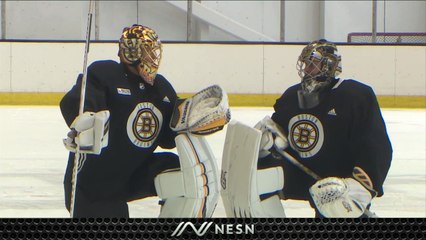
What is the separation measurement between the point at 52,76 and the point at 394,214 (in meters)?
6.87

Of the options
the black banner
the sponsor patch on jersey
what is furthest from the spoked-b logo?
the sponsor patch on jersey

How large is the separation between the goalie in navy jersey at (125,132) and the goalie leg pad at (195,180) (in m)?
0.04

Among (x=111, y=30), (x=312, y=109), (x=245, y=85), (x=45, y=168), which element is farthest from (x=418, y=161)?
(x=111, y=30)

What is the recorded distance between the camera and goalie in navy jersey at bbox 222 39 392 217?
76.7 inches

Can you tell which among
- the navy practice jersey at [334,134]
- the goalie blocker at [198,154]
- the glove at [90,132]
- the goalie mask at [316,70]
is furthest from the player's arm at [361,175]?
the glove at [90,132]

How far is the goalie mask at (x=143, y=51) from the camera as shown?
2.17 m

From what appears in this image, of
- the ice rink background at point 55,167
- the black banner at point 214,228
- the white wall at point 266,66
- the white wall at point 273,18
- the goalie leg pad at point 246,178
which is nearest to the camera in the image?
the black banner at point 214,228

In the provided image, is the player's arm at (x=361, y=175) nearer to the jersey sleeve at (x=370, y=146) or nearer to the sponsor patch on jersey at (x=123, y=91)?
the jersey sleeve at (x=370, y=146)

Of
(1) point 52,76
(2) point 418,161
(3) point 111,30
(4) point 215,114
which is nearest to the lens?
(4) point 215,114

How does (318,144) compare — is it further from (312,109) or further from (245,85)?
(245,85)

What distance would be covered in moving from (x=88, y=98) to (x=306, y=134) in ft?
1.65

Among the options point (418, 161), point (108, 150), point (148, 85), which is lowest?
point (418, 161)

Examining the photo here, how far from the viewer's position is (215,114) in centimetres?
192

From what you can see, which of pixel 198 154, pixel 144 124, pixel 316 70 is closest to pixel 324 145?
pixel 316 70
